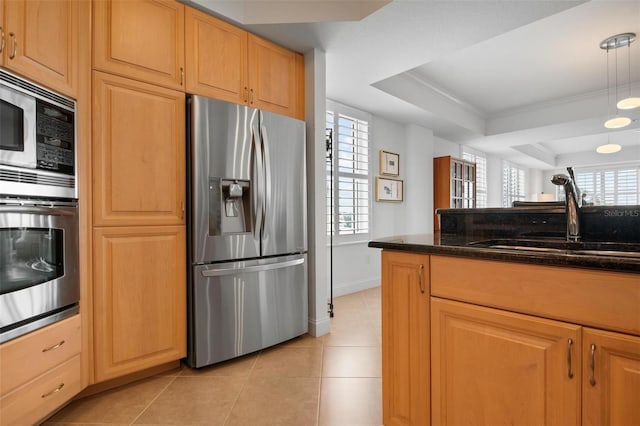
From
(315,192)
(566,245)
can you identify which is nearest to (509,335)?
(566,245)

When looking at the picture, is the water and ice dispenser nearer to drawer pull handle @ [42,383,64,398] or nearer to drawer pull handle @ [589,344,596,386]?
drawer pull handle @ [42,383,64,398]

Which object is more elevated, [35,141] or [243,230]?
[35,141]

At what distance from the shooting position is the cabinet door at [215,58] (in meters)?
2.09

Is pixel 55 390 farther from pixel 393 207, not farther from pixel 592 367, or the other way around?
pixel 393 207

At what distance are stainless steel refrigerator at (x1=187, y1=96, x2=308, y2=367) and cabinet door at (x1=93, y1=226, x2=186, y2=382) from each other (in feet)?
0.33

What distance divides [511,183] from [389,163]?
5.15 meters

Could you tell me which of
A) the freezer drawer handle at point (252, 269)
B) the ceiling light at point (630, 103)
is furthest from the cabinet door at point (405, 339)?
the ceiling light at point (630, 103)

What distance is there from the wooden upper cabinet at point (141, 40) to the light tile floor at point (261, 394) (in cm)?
185

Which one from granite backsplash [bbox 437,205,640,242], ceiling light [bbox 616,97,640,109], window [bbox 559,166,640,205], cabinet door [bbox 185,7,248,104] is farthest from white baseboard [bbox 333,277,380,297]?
window [bbox 559,166,640,205]

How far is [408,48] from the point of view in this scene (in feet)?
8.77

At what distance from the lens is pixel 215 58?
2.20 metres

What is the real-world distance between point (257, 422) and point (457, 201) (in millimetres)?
4834

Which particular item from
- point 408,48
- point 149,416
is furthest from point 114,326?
point 408,48

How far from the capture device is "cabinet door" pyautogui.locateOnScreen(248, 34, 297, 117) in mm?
2410
